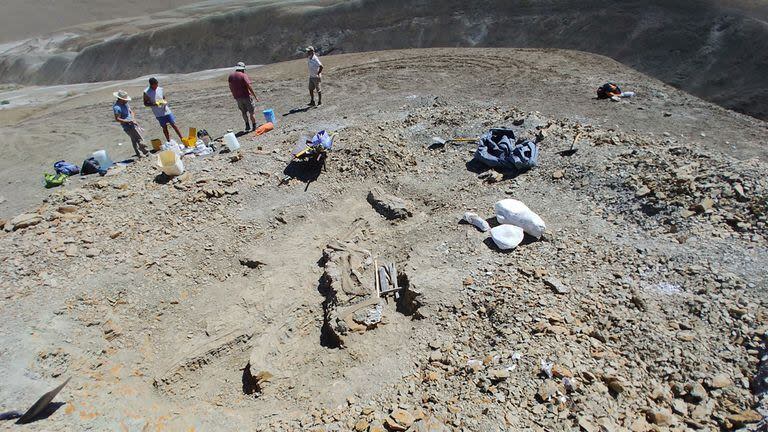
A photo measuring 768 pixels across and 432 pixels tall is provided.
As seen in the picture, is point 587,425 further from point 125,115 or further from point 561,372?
point 125,115

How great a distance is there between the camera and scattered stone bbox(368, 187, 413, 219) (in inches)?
267

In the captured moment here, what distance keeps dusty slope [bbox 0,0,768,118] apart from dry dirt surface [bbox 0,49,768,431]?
490cm

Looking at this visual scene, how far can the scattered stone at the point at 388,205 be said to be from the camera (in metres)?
6.79

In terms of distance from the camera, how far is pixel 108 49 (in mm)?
24266

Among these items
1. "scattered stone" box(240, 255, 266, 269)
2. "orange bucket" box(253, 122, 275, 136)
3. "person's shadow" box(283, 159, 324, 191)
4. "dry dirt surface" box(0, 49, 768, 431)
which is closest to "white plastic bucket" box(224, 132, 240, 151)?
"dry dirt surface" box(0, 49, 768, 431)

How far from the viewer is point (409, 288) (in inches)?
202

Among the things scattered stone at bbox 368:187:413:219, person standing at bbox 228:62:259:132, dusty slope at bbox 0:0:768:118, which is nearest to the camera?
scattered stone at bbox 368:187:413:219

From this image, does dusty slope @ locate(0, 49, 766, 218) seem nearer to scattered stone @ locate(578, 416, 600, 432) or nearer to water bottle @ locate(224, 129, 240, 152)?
water bottle @ locate(224, 129, 240, 152)

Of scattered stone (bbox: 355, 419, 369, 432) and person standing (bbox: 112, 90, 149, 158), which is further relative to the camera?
person standing (bbox: 112, 90, 149, 158)

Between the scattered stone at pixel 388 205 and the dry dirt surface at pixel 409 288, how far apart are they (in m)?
0.08

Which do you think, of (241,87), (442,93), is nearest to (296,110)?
(241,87)

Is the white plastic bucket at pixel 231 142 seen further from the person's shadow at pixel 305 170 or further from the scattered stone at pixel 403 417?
the scattered stone at pixel 403 417

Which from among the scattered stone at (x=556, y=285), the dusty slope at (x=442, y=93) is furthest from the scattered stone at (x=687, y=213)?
the dusty slope at (x=442, y=93)

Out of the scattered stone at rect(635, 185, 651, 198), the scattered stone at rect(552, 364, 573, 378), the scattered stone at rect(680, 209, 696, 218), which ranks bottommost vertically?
the scattered stone at rect(552, 364, 573, 378)
